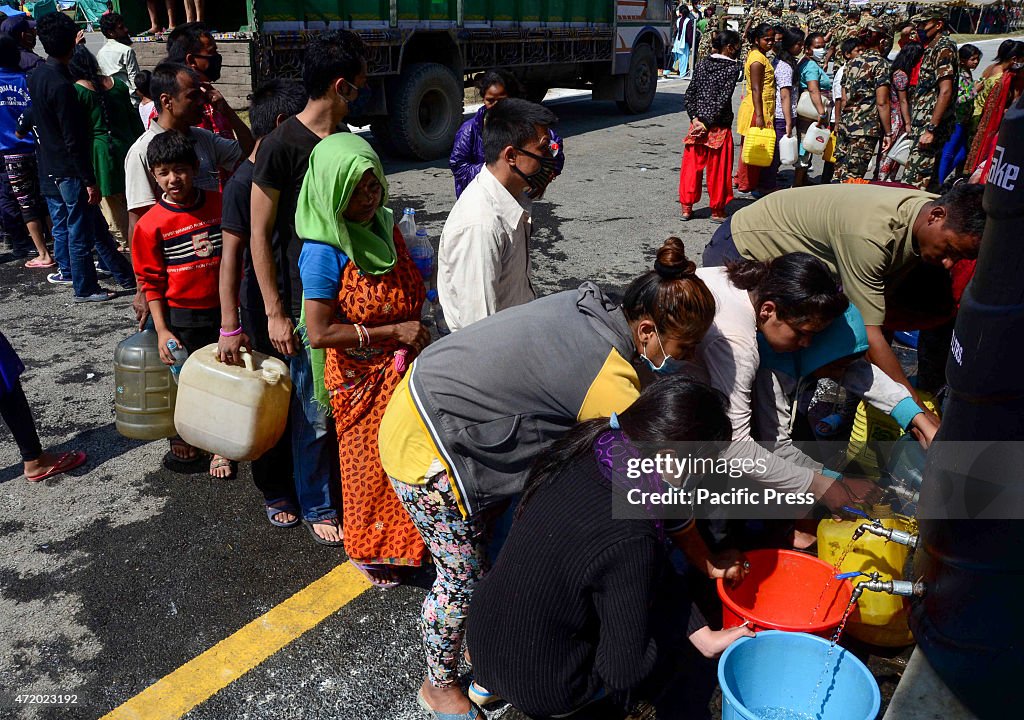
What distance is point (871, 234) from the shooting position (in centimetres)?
300

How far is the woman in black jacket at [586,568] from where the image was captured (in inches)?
64.6

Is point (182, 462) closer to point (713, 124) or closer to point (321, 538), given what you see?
point (321, 538)

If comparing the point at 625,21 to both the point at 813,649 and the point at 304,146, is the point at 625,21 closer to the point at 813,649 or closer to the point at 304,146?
the point at 304,146

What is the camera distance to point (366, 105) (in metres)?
8.68

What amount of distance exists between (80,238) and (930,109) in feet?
22.1

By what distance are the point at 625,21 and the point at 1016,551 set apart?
1260 centimetres

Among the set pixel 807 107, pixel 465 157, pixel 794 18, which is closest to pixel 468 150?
pixel 465 157

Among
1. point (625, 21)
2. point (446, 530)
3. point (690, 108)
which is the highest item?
point (625, 21)

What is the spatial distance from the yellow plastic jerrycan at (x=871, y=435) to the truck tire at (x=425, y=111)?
Answer: 6992 millimetres

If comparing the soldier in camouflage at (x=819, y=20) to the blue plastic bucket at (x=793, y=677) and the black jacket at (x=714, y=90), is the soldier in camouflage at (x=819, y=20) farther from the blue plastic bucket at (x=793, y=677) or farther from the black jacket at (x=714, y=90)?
the blue plastic bucket at (x=793, y=677)

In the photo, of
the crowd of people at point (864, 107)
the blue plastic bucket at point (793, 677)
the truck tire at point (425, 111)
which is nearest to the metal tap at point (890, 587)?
the blue plastic bucket at point (793, 677)

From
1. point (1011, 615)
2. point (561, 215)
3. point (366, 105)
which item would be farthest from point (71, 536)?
point (366, 105)

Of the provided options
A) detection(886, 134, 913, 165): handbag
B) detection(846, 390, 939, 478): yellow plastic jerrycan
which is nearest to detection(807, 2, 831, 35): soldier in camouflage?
detection(886, 134, 913, 165): handbag

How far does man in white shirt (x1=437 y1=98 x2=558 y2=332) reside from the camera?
8.82 ft
